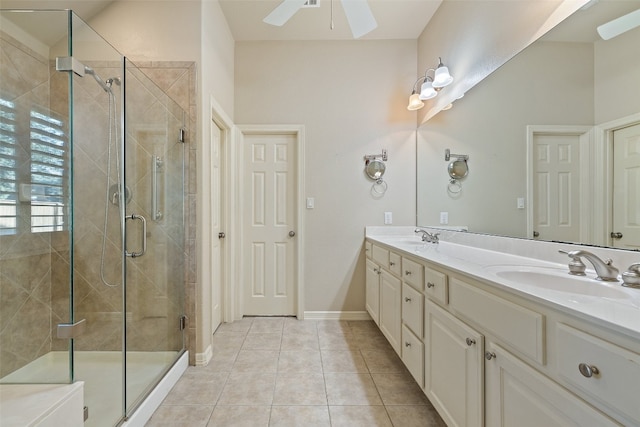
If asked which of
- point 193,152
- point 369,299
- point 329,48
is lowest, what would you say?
point 369,299

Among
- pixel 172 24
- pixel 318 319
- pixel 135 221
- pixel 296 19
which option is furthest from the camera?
pixel 318 319

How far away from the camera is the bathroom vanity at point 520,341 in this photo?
0.61m

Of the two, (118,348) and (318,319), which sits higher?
(118,348)

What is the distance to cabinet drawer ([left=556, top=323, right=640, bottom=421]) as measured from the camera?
554mm

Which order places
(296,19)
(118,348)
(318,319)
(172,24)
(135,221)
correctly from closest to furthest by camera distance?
(118,348) < (135,221) < (172,24) < (296,19) < (318,319)

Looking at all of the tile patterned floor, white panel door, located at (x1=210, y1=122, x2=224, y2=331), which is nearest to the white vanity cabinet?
the tile patterned floor

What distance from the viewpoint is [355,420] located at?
4.82ft

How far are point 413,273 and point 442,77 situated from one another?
5.49 ft

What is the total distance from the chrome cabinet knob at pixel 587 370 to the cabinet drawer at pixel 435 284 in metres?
0.63

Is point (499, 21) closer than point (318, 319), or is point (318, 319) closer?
point (499, 21)

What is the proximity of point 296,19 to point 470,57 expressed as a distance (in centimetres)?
156

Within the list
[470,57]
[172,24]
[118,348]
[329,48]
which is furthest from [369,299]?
[172,24]

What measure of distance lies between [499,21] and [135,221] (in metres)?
2.70

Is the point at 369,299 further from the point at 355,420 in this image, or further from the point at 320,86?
the point at 320,86
